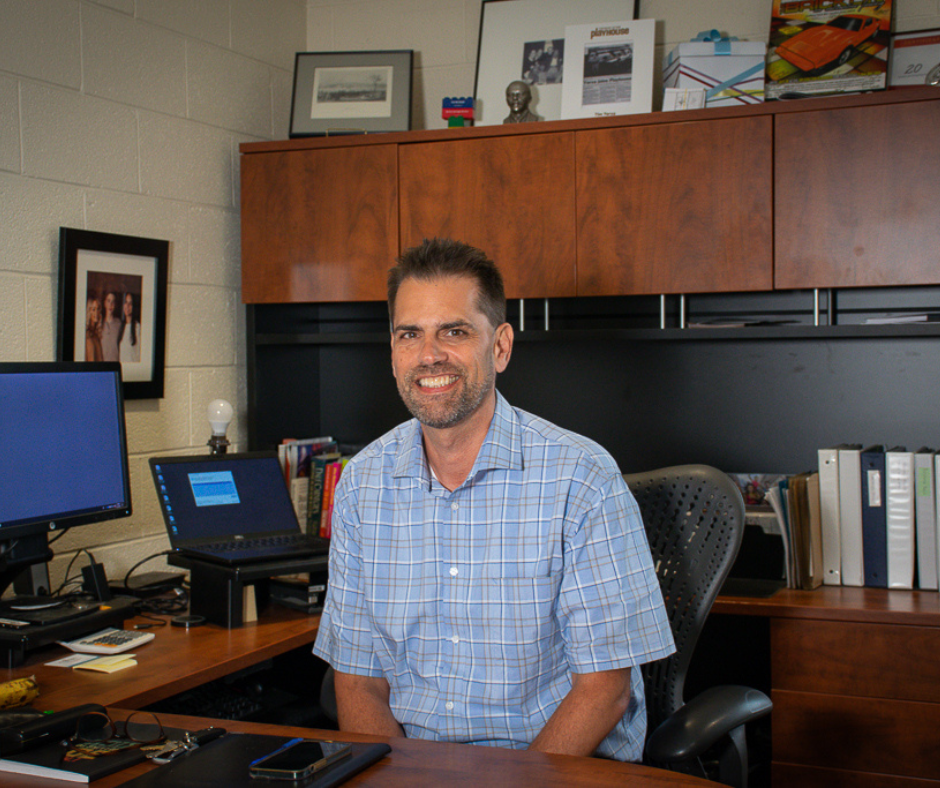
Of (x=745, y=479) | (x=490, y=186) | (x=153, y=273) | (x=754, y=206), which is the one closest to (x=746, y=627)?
(x=745, y=479)

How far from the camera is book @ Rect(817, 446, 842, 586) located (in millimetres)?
2428

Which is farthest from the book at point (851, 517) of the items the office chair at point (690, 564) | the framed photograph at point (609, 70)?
the framed photograph at point (609, 70)

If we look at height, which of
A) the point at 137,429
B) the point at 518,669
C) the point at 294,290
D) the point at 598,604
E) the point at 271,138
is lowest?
the point at 518,669

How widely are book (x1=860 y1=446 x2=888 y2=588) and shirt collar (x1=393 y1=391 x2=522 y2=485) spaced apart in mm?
1176

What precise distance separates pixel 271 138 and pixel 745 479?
74.1 inches

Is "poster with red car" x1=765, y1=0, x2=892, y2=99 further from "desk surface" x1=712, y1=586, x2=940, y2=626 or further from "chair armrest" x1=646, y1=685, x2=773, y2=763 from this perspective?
"chair armrest" x1=646, y1=685, x2=773, y2=763

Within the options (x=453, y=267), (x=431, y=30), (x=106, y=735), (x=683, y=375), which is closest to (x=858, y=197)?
(x=683, y=375)

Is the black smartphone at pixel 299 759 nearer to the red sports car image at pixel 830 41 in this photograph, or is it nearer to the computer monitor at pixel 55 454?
the computer monitor at pixel 55 454

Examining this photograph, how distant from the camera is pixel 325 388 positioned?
334 centimetres

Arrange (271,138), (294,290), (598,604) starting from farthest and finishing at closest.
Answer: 1. (271,138)
2. (294,290)
3. (598,604)

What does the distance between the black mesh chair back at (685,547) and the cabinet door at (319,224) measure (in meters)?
1.29

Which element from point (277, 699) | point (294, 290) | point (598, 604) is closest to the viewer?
point (598, 604)

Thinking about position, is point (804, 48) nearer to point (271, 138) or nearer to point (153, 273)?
point (271, 138)

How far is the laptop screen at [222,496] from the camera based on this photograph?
2.18m
